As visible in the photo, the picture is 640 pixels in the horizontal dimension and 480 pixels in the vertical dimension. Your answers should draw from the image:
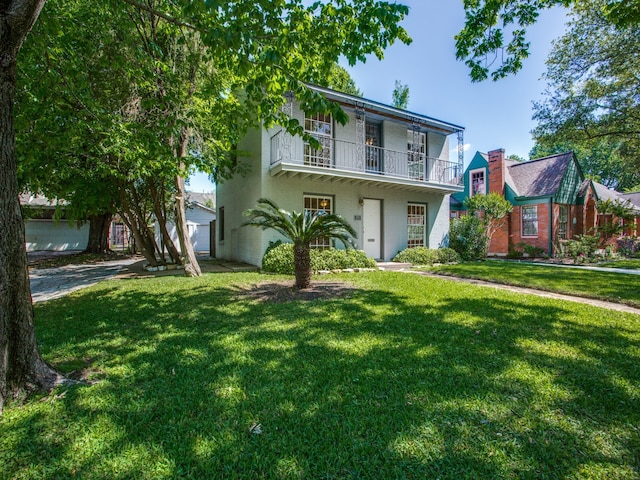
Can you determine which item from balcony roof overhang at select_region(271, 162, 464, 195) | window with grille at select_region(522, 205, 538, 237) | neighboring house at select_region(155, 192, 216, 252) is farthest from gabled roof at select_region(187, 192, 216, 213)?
window with grille at select_region(522, 205, 538, 237)

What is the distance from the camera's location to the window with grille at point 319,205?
11.3 metres

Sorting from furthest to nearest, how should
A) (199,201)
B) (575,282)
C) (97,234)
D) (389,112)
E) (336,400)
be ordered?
1. (199,201)
2. (97,234)
3. (389,112)
4. (575,282)
5. (336,400)

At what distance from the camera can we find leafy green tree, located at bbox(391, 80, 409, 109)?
24.4 metres

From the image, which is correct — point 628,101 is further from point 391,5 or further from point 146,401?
point 146,401

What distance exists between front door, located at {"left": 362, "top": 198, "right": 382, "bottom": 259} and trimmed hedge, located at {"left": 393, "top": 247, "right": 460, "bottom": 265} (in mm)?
924

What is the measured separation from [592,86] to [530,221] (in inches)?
271

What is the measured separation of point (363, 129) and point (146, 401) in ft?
36.2

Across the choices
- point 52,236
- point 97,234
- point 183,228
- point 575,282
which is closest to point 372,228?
point 575,282

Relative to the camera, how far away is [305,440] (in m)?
2.06

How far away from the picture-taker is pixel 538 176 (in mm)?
17844

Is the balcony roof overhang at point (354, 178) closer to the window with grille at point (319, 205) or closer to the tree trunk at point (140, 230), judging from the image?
the window with grille at point (319, 205)

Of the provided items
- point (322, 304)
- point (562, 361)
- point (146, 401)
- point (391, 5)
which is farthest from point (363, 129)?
point (146, 401)

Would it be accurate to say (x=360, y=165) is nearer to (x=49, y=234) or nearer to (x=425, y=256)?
(x=425, y=256)

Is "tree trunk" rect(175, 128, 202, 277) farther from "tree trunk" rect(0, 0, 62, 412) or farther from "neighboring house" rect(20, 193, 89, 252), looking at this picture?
"neighboring house" rect(20, 193, 89, 252)
